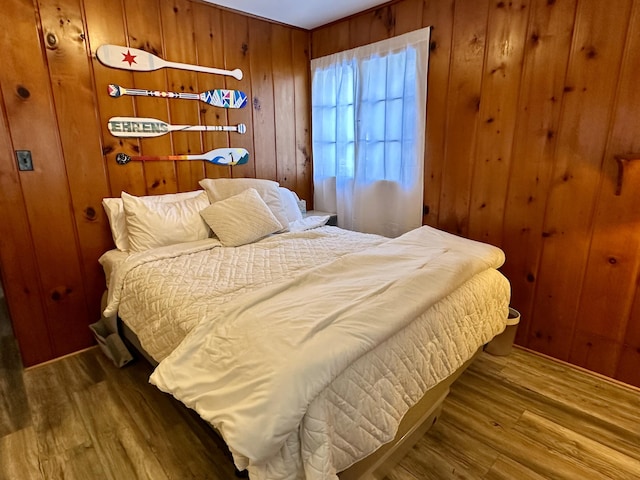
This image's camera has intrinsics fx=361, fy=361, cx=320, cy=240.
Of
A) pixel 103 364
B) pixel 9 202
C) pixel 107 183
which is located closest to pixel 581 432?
pixel 103 364

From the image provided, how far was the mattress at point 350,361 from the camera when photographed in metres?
1.00

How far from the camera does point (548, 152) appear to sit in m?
2.01

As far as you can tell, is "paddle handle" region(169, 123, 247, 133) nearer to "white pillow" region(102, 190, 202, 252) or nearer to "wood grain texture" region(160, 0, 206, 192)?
"wood grain texture" region(160, 0, 206, 192)

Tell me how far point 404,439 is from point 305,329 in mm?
722

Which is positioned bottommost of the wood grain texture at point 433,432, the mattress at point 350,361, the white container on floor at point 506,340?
the wood grain texture at point 433,432

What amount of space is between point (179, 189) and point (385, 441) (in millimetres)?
2097

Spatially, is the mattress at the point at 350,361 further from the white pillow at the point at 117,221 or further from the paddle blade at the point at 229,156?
the paddle blade at the point at 229,156

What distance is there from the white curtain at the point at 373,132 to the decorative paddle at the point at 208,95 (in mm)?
707

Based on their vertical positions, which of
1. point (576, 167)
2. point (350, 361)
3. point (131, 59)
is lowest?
point (350, 361)

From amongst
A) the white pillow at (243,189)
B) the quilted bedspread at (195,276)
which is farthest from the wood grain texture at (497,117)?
the white pillow at (243,189)

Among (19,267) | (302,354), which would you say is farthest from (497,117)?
(19,267)

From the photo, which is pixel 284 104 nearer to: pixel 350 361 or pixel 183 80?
pixel 183 80

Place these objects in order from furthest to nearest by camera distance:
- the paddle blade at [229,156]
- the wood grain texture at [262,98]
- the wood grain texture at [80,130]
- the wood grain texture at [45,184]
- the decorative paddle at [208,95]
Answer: the wood grain texture at [262,98]
the paddle blade at [229,156]
the decorative paddle at [208,95]
the wood grain texture at [80,130]
the wood grain texture at [45,184]

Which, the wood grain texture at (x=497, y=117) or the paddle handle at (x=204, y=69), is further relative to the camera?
the paddle handle at (x=204, y=69)
